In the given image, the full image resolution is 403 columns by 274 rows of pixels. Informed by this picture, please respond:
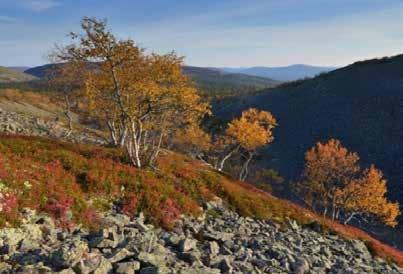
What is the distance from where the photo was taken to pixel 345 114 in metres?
124

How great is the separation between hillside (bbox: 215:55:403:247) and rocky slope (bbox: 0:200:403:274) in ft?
193

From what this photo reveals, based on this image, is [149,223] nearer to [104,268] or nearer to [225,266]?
[225,266]

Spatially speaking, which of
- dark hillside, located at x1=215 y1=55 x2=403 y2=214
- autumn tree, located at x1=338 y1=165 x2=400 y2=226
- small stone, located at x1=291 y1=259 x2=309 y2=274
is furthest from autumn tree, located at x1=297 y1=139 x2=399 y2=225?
small stone, located at x1=291 y1=259 x2=309 y2=274

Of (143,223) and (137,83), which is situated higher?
(137,83)

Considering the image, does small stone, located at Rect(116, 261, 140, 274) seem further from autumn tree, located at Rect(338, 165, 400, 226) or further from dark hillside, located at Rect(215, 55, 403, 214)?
dark hillside, located at Rect(215, 55, 403, 214)

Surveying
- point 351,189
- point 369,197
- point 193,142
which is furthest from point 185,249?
point 193,142

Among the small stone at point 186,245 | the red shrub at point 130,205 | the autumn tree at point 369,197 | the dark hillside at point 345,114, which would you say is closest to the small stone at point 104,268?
the small stone at point 186,245

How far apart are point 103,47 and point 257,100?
12798 centimetres

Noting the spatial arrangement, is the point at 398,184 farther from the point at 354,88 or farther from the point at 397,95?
the point at 354,88

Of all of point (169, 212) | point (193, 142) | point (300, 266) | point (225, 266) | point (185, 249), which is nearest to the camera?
point (225, 266)

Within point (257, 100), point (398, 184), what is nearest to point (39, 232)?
point (398, 184)

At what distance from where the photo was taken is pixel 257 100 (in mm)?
156625

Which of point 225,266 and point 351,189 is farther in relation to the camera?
point 351,189

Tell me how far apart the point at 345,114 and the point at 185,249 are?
368 feet
